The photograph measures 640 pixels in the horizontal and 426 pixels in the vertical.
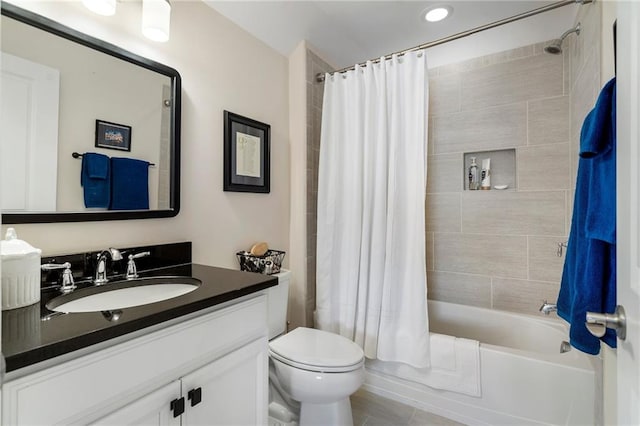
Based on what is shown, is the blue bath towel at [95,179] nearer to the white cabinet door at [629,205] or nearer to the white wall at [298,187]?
the white wall at [298,187]

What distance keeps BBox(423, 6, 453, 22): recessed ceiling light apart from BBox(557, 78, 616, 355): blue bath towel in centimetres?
133

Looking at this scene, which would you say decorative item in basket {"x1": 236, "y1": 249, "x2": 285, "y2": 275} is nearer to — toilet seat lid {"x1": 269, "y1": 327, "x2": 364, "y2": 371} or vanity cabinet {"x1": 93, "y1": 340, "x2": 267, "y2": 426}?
toilet seat lid {"x1": 269, "y1": 327, "x2": 364, "y2": 371}

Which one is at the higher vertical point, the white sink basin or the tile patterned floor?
the white sink basin

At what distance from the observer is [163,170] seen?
1.44 meters

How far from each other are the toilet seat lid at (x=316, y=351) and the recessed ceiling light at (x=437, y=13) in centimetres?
201

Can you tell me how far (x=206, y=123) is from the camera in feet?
5.37

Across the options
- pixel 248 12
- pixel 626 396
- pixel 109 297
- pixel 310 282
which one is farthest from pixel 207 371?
pixel 248 12

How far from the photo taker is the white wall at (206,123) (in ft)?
3.96

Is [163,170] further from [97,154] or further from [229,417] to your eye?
[229,417]

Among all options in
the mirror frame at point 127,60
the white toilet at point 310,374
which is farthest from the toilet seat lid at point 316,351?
the mirror frame at point 127,60

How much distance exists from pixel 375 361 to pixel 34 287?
178 cm

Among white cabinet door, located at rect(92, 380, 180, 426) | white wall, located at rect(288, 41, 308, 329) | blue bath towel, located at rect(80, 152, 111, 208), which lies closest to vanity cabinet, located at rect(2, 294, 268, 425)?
white cabinet door, located at rect(92, 380, 180, 426)

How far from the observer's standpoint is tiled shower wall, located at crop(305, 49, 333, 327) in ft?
7.27

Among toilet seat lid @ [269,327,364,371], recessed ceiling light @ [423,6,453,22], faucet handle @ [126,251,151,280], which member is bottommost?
toilet seat lid @ [269,327,364,371]
